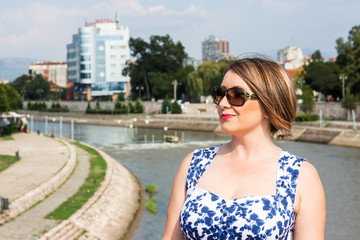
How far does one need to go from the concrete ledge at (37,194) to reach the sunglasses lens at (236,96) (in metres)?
12.5

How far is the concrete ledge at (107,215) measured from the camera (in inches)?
548

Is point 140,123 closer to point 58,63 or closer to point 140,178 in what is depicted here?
point 140,178

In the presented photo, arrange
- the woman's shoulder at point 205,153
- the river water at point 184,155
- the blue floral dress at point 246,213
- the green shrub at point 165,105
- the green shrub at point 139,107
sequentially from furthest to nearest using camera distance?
the green shrub at point 139,107, the green shrub at point 165,105, the river water at point 184,155, the woman's shoulder at point 205,153, the blue floral dress at point 246,213

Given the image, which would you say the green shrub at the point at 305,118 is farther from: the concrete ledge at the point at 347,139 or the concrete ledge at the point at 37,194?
the concrete ledge at the point at 37,194

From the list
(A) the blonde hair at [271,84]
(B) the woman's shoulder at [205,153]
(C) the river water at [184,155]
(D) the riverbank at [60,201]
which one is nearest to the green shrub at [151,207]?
(C) the river water at [184,155]

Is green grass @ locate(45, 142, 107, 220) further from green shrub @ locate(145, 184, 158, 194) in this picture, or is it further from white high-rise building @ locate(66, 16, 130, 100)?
white high-rise building @ locate(66, 16, 130, 100)

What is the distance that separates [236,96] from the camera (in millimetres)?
2807

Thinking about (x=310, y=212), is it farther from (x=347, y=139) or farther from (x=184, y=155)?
(x=347, y=139)

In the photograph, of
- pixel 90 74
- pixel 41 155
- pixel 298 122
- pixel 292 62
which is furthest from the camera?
pixel 292 62

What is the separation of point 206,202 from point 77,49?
5290 inches

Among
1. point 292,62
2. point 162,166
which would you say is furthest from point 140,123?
point 292,62

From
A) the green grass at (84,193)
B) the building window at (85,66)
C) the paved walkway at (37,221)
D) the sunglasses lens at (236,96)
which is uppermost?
the building window at (85,66)

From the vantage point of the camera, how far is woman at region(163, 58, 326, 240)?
258 cm

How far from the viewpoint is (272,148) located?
2.93 m
